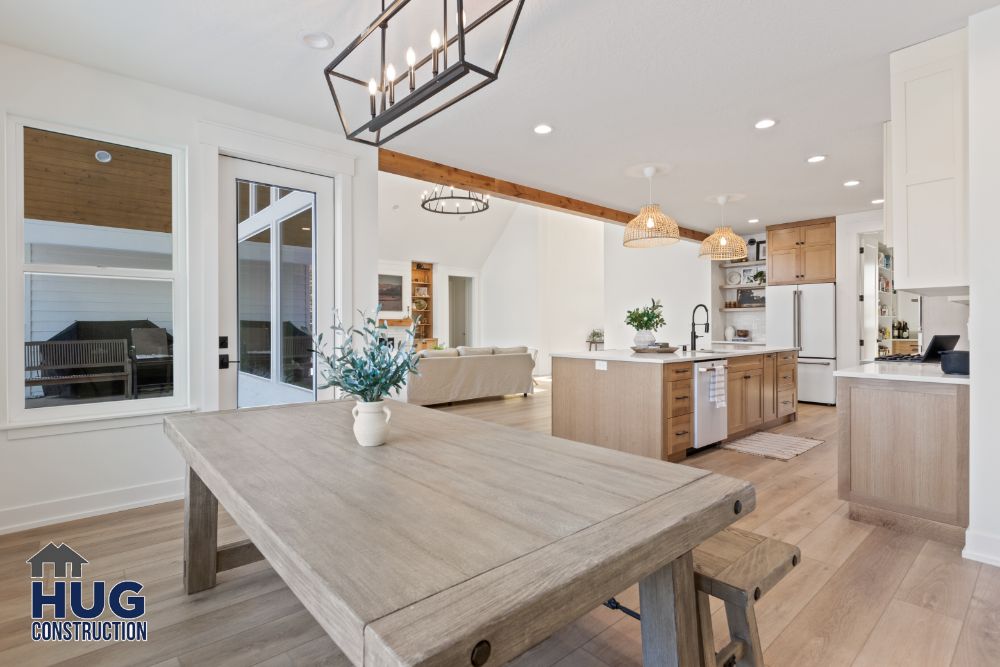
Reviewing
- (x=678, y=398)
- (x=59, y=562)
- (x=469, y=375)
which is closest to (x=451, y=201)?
(x=469, y=375)

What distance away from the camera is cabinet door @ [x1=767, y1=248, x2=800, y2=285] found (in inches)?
270

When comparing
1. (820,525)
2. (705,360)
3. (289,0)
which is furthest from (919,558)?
(289,0)

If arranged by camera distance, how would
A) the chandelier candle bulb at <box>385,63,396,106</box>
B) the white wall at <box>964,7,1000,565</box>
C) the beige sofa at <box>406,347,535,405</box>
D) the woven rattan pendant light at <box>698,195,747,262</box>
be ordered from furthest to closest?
the beige sofa at <box>406,347,535,405</box> < the woven rattan pendant light at <box>698,195,747,262</box> < the white wall at <box>964,7,1000,565</box> < the chandelier candle bulb at <box>385,63,396,106</box>

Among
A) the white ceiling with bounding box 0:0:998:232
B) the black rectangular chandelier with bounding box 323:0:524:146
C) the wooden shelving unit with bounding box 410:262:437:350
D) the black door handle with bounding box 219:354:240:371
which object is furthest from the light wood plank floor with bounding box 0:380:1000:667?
the wooden shelving unit with bounding box 410:262:437:350

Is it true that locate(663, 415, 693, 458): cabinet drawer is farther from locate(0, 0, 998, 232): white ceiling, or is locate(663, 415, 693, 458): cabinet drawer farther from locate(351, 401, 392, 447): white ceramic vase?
locate(351, 401, 392, 447): white ceramic vase

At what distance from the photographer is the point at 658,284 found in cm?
811

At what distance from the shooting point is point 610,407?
417 cm

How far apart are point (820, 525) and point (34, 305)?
4.55 m

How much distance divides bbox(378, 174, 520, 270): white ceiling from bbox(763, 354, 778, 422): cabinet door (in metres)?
6.44

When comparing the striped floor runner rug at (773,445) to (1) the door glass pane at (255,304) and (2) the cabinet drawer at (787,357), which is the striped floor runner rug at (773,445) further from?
(1) the door glass pane at (255,304)

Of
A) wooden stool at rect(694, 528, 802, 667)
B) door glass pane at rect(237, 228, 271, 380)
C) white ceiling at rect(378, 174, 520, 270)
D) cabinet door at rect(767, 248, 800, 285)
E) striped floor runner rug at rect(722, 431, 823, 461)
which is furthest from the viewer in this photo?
white ceiling at rect(378, 174, 520, 270)

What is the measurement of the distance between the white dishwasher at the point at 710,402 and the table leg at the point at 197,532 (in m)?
3.52

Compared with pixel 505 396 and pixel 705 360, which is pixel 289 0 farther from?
pixel 505 396

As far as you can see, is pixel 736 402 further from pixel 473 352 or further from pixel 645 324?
pixel 473 352
